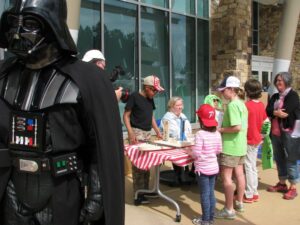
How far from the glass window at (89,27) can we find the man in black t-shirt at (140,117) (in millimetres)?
3573

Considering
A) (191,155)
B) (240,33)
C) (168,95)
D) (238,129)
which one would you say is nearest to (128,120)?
(191,155)

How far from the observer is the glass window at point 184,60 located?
11062mm

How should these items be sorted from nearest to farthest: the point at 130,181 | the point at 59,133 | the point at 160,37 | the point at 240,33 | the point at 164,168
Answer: the point at 59,133
the point at 130,181
the point at 164,168
the point at 160,37
the point at 240,33

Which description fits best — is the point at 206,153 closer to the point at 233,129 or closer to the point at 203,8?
the point at 233,129

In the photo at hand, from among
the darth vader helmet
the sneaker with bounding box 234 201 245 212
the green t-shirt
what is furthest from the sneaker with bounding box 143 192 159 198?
the darth vader helmet

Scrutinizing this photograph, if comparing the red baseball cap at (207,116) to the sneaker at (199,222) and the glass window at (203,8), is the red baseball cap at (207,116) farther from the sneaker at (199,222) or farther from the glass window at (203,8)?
the glass window at (203,8)

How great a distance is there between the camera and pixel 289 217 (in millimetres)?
4828

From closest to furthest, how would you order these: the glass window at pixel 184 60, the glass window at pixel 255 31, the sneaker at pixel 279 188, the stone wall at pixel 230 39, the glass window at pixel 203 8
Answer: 1. the sneaker at pixel 279 188
2. the glass window at pixel 184 60
3. the stone wall at pixel 230 39
4. the glass window at pixel 203 8
5. the glass window at pixel 255 31

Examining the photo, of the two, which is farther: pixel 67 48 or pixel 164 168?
pixel 164 168

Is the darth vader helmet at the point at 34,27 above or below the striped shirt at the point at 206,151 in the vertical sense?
above

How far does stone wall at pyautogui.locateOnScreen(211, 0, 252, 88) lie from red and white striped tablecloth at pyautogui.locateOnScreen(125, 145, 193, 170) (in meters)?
7.13

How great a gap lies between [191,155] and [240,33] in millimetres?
7612

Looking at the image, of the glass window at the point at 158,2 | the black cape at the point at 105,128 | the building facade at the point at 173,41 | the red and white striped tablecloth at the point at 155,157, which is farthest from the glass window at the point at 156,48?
the black cape at the point at 105,128

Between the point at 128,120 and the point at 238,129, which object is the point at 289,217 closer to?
the point at 238,129
